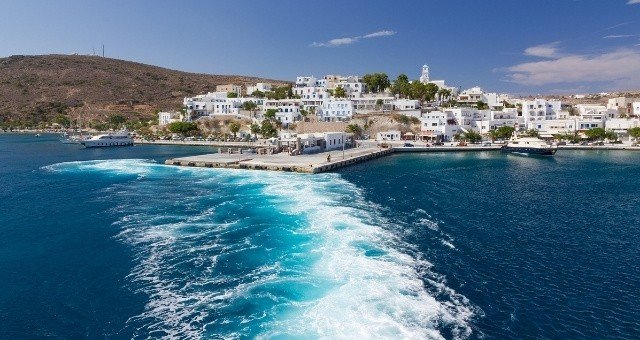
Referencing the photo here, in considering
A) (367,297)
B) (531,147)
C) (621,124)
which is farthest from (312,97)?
(367,297)

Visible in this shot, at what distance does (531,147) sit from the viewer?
91188 mm

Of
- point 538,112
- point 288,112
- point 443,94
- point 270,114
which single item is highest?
point 443,94

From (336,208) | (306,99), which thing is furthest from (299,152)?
(306,99)

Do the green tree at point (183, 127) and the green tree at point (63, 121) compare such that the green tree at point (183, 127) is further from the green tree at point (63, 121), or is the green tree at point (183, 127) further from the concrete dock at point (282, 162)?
the green tree at point (63, 121)

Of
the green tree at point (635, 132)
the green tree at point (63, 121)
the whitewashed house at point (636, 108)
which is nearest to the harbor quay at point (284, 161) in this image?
the green tree at point (635, 132)

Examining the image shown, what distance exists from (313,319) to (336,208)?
69.5ft

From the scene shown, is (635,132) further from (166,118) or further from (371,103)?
(166,118)

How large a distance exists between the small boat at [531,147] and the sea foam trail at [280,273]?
61713mm

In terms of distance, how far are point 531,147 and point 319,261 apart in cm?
7903

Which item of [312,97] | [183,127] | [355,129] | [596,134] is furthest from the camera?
[312,97]

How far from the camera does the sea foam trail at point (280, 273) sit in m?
18.8

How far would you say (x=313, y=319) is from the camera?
19078 millimetres

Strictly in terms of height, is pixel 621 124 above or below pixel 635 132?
above

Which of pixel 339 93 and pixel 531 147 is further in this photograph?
pixel 339 93
